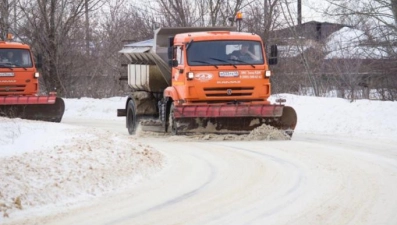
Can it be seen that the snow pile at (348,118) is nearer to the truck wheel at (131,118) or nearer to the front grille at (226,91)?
the front grille at (226,91)

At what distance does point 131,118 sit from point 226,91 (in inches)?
168

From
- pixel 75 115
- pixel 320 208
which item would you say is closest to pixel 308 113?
pixel 75 115

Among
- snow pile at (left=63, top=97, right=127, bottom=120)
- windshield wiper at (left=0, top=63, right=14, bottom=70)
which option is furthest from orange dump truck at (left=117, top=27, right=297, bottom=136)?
snow pile at (left=63, top=97, right=127, bottom=120)

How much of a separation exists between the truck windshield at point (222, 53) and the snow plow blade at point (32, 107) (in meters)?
6.38

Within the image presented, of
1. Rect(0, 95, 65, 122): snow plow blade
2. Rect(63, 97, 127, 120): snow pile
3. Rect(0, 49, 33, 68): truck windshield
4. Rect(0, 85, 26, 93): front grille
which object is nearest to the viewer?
Rect(0, 95, 65, 122): snow plow blade

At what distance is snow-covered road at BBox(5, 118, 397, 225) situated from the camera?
772 centimetres

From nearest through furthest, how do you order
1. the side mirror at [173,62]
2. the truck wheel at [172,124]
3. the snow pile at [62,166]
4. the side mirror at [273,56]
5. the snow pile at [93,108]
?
the snow pile at [62,166] < the truck wheel at [172,124] < the side mirror at [173,62] < the side mirror at [273,56] < the snow pile at [93,108]

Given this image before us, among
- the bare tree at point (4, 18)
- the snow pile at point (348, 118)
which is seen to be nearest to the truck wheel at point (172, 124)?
the snow pile at point (348, 118)

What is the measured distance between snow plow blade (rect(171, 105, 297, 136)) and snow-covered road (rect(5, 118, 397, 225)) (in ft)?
6.93

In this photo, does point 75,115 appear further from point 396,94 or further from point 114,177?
point 114,177

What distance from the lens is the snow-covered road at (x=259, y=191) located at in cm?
772

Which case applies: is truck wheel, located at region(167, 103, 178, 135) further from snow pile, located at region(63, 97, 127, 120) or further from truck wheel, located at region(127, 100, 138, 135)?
snow pile, located at region(63, 97, 127, 120)

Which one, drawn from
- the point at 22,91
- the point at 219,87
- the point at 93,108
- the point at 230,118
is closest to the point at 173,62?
the point at 219,87

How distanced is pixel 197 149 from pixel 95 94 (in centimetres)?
2070
